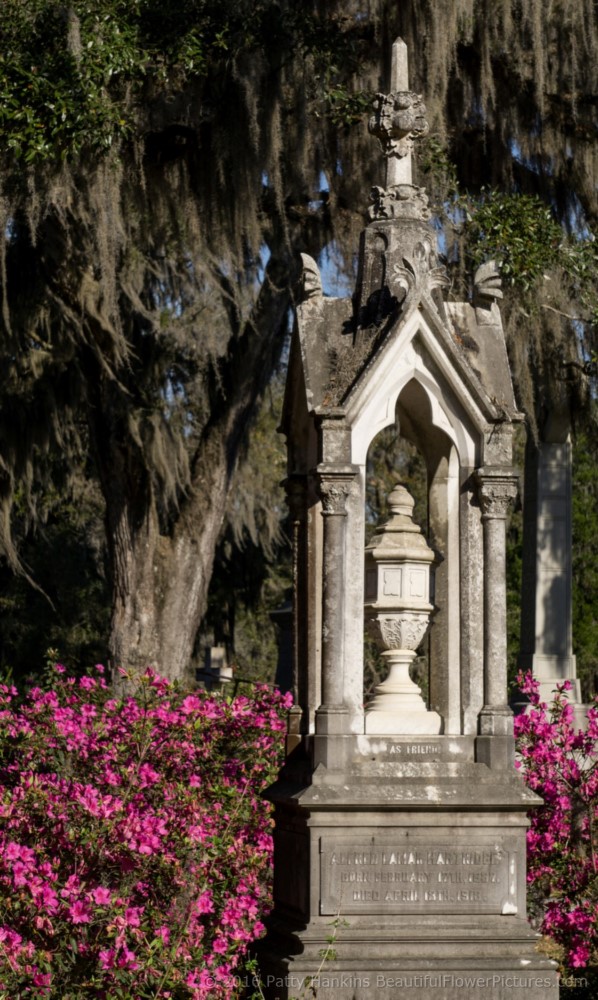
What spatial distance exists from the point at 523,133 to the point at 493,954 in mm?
7917

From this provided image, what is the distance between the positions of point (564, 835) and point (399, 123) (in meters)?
3.68

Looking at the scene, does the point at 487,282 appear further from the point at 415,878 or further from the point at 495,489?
the point at 415,878

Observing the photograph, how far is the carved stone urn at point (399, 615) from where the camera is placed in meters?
7.29

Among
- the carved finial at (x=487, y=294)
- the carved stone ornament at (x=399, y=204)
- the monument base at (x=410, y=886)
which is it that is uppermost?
the carved stone ornament at (x=399, y=204)

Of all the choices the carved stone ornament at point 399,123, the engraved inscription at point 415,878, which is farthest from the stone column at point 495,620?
the carved stone ornament at point 399,123

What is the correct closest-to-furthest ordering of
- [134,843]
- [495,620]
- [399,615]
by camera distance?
[134,843]
[495,620]
[399,615]

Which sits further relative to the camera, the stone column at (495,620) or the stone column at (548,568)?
the stone column at (548,568)

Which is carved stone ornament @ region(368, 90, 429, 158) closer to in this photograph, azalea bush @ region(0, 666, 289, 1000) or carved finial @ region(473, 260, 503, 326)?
carved finial @ region(473, 260, 503, 326)

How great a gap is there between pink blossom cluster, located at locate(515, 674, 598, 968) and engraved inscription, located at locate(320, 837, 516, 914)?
46.6 inches

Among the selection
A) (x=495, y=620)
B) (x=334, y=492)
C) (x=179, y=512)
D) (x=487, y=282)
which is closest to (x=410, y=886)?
(x=495, y=620)

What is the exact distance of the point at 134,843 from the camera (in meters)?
6.70

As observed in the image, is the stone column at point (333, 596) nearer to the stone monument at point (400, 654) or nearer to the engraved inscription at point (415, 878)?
the stone monument at point (400, 654)

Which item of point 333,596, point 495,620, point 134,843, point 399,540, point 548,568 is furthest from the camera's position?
point 548,568

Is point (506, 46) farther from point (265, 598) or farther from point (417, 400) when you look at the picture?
point (265, 598)
